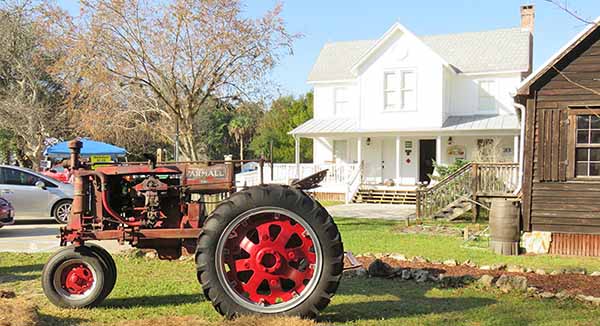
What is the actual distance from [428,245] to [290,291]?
7109 mm

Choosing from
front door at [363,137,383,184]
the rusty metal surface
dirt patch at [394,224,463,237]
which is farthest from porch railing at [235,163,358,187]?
the rusty metal surface

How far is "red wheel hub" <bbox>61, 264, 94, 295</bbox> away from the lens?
611cm

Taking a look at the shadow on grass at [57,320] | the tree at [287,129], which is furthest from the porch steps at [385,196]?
the shadow on grass at [57,320]

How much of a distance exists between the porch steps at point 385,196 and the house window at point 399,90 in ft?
12.5

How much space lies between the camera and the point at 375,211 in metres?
20.1

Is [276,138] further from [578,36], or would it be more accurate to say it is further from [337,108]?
[578,36]

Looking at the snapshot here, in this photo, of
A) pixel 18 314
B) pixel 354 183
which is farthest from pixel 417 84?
pixel 18 314

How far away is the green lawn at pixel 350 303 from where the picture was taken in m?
5.85

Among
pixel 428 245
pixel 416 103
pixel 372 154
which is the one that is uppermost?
pixel 416 103

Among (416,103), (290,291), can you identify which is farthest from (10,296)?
(416,103)

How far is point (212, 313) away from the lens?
6008 millimetres

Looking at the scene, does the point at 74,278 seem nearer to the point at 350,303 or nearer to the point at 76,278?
the point at 76,278

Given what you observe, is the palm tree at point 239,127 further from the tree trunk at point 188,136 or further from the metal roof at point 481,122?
the tree trunk at point 188,136

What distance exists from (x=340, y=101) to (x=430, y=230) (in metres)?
14.7
